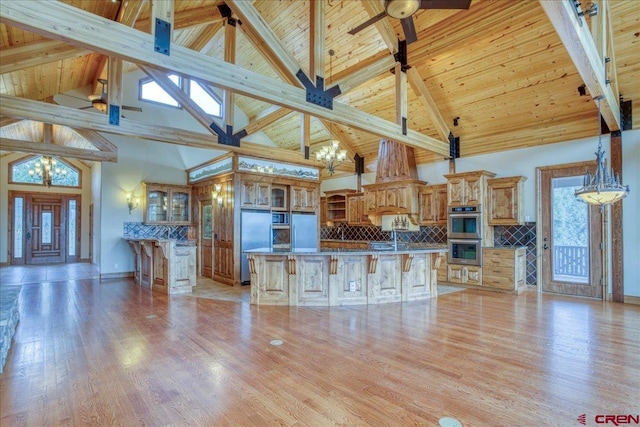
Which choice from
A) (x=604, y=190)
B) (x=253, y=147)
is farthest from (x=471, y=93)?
(x=253, y=147)

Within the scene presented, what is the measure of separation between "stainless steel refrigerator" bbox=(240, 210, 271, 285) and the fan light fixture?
17.7 feet

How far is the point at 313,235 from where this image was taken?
332 inches

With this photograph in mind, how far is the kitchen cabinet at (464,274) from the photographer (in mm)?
6871

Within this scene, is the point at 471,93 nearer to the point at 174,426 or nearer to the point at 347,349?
the point at 347,349

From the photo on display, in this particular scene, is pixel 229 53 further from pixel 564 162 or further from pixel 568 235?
pixel 568 235

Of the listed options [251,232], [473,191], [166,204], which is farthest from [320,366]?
[166,204]

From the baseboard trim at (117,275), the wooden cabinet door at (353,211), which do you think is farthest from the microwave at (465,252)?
the baseboard trim at (117,275)

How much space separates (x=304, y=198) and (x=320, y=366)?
5688 millimetres

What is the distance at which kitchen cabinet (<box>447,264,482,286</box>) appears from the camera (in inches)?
271

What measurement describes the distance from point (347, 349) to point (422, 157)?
627 cm

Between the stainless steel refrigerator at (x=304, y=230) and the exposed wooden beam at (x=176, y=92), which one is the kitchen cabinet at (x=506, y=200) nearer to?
the stainless steel refrigerator at (x=304, y=230)

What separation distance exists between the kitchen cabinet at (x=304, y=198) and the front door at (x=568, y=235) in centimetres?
507

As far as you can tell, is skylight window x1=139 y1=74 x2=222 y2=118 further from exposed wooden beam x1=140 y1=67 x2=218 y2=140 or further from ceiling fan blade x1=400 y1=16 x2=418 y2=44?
ceiling fan blade x1=400 y1=16 x2=418 y2=44

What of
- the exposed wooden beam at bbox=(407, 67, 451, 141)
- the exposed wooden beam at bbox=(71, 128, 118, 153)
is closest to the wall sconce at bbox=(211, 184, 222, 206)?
the exposed wooden beam at bbox=(71, 128, 118, 153)
